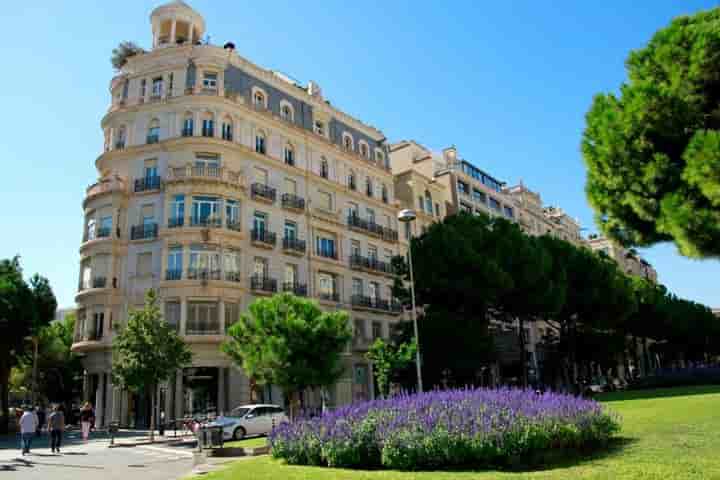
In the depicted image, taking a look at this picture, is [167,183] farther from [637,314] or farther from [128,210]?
[637,314]

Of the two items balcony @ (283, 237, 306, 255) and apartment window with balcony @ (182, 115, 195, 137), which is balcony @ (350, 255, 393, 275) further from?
apartment window with balcony @ (182, 115, 195, 137)

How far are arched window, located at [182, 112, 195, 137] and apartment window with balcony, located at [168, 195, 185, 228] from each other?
4.44m

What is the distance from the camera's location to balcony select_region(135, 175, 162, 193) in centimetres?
3456

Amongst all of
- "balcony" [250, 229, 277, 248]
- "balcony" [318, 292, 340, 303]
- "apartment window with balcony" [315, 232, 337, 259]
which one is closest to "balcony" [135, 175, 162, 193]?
"balcony" [250, 229, 277, 248]

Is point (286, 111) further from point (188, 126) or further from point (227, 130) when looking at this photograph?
point (188, 126)

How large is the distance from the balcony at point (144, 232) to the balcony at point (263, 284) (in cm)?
655

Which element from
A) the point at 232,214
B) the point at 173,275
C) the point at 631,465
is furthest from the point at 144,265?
the point at 631,465

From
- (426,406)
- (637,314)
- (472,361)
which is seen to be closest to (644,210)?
(426,406)

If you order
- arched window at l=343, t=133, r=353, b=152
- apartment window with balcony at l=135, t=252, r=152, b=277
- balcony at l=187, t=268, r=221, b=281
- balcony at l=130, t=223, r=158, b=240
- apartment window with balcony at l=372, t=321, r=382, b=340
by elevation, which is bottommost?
apartment window with balcony at l=372, t=321, r=382, b=340

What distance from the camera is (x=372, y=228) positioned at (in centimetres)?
4503

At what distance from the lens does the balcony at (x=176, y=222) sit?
3322cm

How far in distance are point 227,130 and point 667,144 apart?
97.4 feet

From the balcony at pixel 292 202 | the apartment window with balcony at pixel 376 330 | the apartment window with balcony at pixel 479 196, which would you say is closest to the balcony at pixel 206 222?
the balcony at pixel 292 202

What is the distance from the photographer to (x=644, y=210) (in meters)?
11.7
